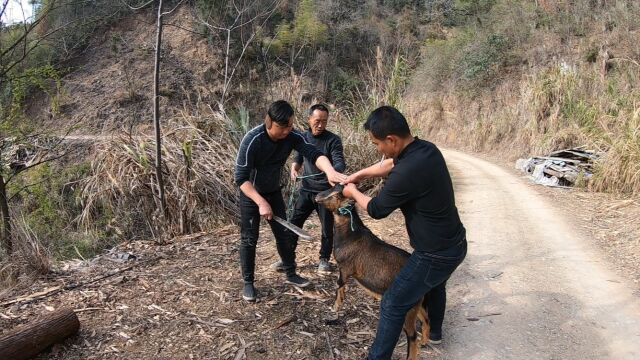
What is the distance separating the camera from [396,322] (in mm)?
3000

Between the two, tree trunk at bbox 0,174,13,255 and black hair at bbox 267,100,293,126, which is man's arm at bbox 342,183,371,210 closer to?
black hair at bbox 267,100,293,126

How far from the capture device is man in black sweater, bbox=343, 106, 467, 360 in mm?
2785

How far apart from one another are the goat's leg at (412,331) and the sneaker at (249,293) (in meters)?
1.57

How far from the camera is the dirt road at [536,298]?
3.82 m

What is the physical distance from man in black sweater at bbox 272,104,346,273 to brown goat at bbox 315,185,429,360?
1178 mm

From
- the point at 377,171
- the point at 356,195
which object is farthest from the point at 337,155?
the point at 356,195

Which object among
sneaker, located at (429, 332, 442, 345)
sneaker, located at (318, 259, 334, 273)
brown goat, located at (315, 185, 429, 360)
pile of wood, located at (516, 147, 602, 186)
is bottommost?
pile of wood, located at (516, 147, 602, 186)

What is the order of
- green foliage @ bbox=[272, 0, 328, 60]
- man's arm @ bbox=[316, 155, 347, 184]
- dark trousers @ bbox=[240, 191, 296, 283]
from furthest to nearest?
1. green foliage @ bbox=[272, 0, 328, 60]
2. dark trousers @ bbox=[240, 191, 296, 283]
3. man's arm @ bbox=[316, 155, 347, 184]

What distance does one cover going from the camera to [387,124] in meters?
2.82

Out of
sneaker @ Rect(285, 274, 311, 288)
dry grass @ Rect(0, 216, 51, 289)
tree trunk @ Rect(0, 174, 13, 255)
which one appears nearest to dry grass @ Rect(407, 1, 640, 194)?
sneaker @ Rect(285, 274, 311, 288)

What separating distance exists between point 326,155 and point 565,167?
719 cm

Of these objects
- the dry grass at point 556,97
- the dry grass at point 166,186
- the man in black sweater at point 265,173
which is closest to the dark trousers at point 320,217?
the man in black sweater at point 265,173

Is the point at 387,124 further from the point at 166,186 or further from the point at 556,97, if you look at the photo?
the point at 556,97

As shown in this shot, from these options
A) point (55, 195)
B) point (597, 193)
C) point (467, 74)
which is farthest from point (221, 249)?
point (467, 74)
